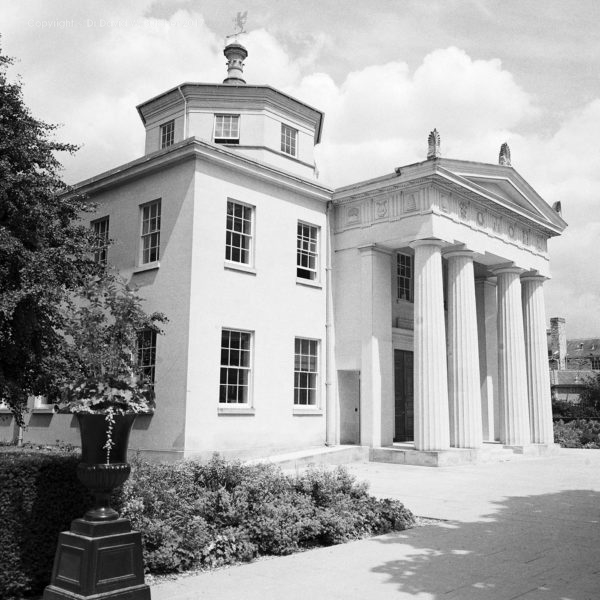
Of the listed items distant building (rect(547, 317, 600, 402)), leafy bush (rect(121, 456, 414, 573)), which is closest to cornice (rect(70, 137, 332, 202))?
leafy bush (rect(121, 456, 414, 573))

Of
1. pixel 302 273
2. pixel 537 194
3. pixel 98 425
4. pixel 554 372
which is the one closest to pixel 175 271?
pixel 302 273

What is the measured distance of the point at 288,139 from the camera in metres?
23.5

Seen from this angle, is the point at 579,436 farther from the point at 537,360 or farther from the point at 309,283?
the point at 309,283

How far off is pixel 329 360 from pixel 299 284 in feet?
8.82

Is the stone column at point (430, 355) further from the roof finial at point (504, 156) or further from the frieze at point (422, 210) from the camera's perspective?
the roof finial at point (504, 156)

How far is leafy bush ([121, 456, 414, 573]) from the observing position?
283 inches

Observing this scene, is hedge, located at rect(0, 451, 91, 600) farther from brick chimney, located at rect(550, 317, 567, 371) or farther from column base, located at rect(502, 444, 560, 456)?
brick chimney, located at rect(550, 317, 567, 371)

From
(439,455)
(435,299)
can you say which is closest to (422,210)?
(435,299)

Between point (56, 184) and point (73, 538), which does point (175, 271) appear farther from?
point (73, 538)

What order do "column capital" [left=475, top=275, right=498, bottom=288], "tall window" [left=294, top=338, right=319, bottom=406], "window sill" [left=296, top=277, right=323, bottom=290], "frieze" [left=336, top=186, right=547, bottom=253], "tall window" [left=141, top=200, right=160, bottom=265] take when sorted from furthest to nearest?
"column capital" [left=475, top=275, right=498, bottom=288] < "window sill" [left=296, top=277, right=323, bottom=290] < "tall window" [left=294, top=338, right=319, bottom=406] < "frieze" [left=336, top=186, right=547, bottom=253] < "tall window" [left=141, top=200, right=160, bottom=265]

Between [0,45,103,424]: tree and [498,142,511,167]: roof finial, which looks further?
[498,142,511,167]: roof finial

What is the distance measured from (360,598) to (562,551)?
10.9ft

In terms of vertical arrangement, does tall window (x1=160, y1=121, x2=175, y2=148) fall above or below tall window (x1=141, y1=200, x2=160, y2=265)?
→ above

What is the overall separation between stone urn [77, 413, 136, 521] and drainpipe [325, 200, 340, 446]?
14807 mm
